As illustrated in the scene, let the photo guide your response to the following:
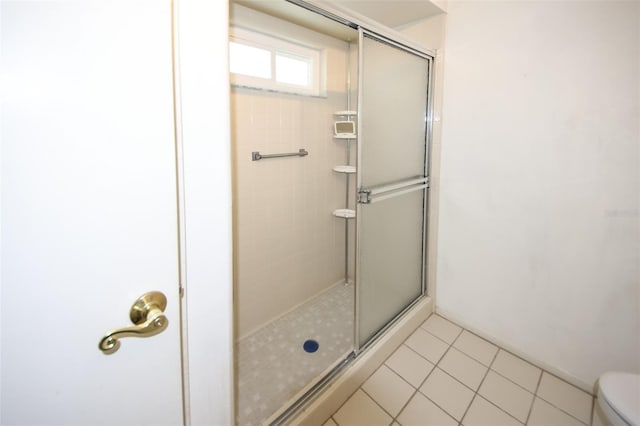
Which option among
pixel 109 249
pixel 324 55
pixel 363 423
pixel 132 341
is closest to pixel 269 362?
pixel 363 423

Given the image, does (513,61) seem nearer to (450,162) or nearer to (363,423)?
(450,162)

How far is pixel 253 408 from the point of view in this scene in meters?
1.53

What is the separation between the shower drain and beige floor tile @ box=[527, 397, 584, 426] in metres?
1.14

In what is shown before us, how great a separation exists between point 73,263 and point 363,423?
1.46m

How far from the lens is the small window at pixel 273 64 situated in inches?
72.5

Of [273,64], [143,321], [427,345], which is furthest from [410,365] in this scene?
[273,64]

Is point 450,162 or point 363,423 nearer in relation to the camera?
point 363,423

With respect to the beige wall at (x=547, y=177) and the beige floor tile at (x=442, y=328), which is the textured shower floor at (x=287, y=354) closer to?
the beige floor tile at (x=442, y=328)

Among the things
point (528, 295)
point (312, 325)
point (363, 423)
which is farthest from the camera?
point (312, 325)

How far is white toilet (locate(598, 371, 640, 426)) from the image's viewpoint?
1.12 m

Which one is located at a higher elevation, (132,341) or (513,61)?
(513,61)

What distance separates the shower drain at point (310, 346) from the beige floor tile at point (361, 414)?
41 cm

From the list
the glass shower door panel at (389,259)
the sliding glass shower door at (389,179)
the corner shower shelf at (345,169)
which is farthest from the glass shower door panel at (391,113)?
the corner shower shelf at (345,169)

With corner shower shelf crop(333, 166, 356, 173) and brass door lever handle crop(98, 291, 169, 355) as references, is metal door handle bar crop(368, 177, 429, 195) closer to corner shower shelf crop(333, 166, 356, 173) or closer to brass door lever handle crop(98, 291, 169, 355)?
corner shower shelf crop(333, 166, 356, 173)
